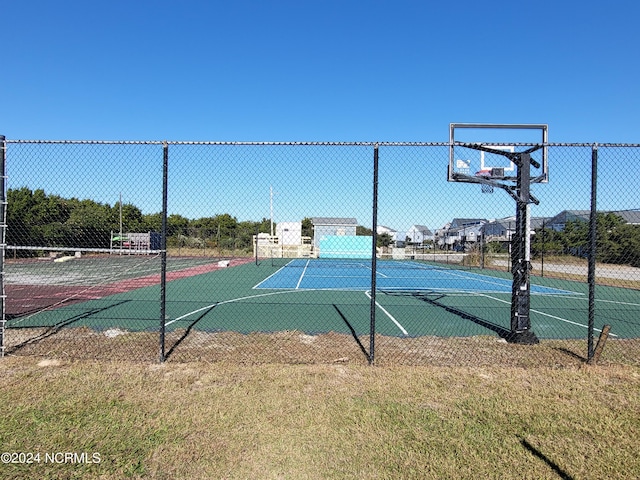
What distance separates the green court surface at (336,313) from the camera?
771 centimetres

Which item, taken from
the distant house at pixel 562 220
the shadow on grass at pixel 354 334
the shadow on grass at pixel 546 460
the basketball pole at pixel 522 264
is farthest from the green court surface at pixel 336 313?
the shadow on grass at pixel 546 460

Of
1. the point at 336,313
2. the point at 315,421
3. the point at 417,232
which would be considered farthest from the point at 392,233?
the point at 315,421

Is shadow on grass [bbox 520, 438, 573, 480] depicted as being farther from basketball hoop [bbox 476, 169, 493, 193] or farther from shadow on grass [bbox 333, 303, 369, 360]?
basketball hoop [bbox 476, 169, 493, 193]

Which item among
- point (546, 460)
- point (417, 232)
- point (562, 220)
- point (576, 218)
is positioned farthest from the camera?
point (417, 232)

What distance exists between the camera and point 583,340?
265 inches

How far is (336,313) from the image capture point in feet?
31.1

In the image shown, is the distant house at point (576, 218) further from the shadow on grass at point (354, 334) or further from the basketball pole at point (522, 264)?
the shadow on grass at point (354, 334)

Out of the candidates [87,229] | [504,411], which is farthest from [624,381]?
[87,229]

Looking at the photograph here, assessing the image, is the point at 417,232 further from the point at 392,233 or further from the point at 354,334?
the point at 354,334

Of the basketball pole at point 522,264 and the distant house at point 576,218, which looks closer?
the basketball pole at point 522,264

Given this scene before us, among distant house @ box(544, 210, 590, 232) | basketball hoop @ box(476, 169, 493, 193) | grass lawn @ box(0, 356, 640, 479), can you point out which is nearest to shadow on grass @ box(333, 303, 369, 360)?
grass lawn @ box(0, 356, 640, 479)

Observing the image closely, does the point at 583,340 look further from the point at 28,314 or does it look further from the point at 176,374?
the point at 28,314

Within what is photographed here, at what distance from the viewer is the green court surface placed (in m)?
7.71

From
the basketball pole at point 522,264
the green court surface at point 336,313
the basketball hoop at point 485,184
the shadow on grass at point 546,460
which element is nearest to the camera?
the shadow on grass at point 546,460
